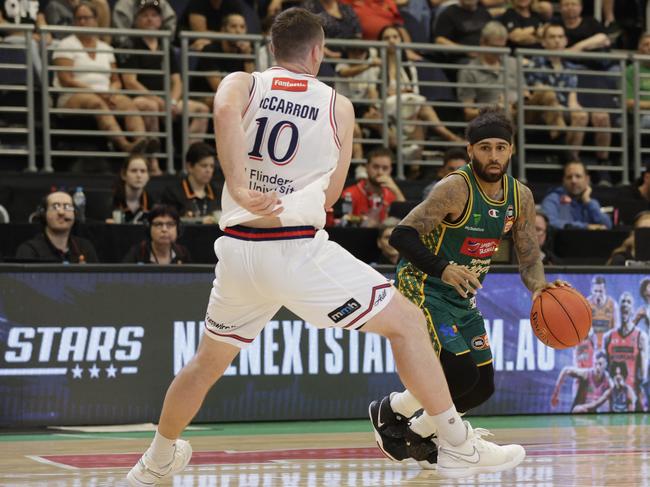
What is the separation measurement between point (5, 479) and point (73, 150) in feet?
25.1

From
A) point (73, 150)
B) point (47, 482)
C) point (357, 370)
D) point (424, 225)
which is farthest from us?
point (73, 150)

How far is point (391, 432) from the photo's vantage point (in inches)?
273

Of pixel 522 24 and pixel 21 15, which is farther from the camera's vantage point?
pixel 522 24

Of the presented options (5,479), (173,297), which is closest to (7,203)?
(173,297)

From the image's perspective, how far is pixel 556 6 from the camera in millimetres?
17359

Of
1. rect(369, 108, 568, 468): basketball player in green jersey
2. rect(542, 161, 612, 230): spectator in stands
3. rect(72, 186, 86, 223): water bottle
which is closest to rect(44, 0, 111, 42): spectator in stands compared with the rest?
rect(72, 186, 86, 223): water bottle

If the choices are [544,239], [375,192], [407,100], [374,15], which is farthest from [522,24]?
[544,239]

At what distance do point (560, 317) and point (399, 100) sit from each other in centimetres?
759

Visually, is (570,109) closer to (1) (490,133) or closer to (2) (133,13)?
(2) (133,13)

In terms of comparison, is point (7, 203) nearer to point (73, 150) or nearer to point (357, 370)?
point (73, 150)

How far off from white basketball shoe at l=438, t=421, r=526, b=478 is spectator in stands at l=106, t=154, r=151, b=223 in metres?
6.40

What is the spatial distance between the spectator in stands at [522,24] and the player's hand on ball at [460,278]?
9847mm

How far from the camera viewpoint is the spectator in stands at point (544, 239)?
465 inches

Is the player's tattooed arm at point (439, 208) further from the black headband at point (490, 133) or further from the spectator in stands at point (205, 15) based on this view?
the spectator in stands at point (205, 15)
